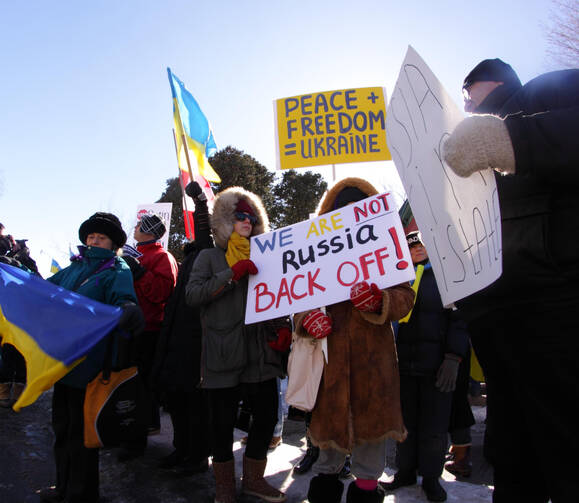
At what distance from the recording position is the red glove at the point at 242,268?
8.55ft

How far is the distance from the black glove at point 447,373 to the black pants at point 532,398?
5.19 ft

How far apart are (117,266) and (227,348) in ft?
3.00

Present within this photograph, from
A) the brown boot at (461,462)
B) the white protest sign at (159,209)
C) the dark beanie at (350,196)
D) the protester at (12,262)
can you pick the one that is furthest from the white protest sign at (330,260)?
the white protest sign at (159,209)

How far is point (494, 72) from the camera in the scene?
149 centimetres

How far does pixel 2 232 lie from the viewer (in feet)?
17.5

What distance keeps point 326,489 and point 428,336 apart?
1.33 meters

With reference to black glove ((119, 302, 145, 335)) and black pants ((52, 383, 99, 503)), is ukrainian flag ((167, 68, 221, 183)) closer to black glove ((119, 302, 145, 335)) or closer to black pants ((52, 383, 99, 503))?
black glove ((119, 302, 145, 335))

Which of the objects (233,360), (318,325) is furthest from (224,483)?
(318,325)

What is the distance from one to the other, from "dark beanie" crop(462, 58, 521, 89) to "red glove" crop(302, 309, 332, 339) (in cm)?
127

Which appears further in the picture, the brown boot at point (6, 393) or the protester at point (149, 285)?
the brown boot at point (6, 393)

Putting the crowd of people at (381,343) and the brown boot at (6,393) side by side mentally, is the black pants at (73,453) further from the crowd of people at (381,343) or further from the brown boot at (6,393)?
the brown boot at (6,393)

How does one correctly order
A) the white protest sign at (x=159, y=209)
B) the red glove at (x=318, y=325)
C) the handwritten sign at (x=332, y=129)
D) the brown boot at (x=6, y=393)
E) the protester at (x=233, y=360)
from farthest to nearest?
the white protest sign at (x=159, y=209) < the brown boot at (x=6, y=393) < the handwritten sign at (x=332, y=129) < the protester at (x=233, y=360) < the red glove at (x=318, y=325)

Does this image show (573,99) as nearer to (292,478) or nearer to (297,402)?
(297,402)

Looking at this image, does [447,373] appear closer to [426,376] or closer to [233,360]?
[426,376]
